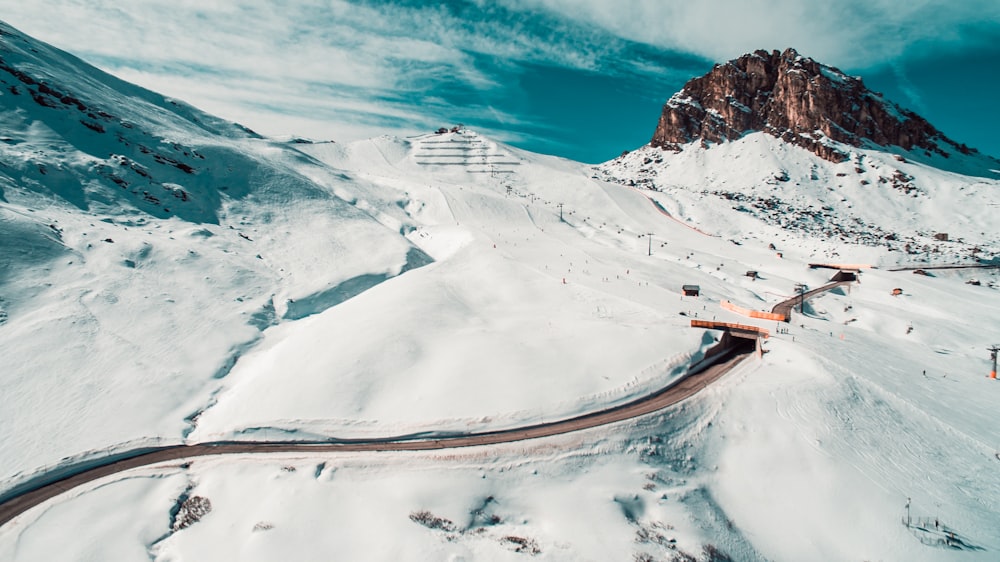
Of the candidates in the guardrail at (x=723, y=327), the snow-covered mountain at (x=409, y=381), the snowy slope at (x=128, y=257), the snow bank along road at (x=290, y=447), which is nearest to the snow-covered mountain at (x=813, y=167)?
the snow-covered mountain at (x=409, y=381)

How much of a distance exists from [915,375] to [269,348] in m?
36.7

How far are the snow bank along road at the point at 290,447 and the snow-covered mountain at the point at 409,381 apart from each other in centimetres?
41

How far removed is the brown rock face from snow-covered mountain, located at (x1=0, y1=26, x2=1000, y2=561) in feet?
289

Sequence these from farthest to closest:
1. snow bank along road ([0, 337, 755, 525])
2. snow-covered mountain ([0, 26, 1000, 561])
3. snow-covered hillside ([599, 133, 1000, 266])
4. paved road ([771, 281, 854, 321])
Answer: snow-covered hillside ([599, 133, 1000, 266]) < paved road ([771, 281, 854, 321]) < snow bank along road ([0, 337, 755, 525]) < snow-covered mountain ([0, 26, 1000, 561])

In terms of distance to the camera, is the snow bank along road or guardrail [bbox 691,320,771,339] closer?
the snow bank along road

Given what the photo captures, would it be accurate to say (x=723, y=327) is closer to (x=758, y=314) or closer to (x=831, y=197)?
(x=758, y=314)

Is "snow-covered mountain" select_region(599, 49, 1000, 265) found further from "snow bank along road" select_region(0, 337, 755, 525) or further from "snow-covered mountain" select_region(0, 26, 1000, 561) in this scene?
"snow bank along road" select_region(0, 337, 755, 525)

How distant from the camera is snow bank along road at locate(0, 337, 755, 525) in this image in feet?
50.8

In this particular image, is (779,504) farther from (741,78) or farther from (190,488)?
(741,78)

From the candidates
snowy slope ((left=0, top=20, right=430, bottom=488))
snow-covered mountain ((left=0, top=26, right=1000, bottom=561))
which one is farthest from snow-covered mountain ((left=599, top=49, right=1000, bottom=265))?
snowy slope ((left=0, top=20, right=430, bottom=488))

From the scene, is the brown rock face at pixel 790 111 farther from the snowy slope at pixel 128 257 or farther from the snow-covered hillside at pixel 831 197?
the snowy slope at pixel 128 257

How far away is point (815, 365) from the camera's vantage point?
74.6 ft

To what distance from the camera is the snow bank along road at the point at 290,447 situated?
15.5m

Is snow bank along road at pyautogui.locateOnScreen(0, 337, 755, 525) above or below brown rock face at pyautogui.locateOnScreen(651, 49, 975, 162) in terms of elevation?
below
